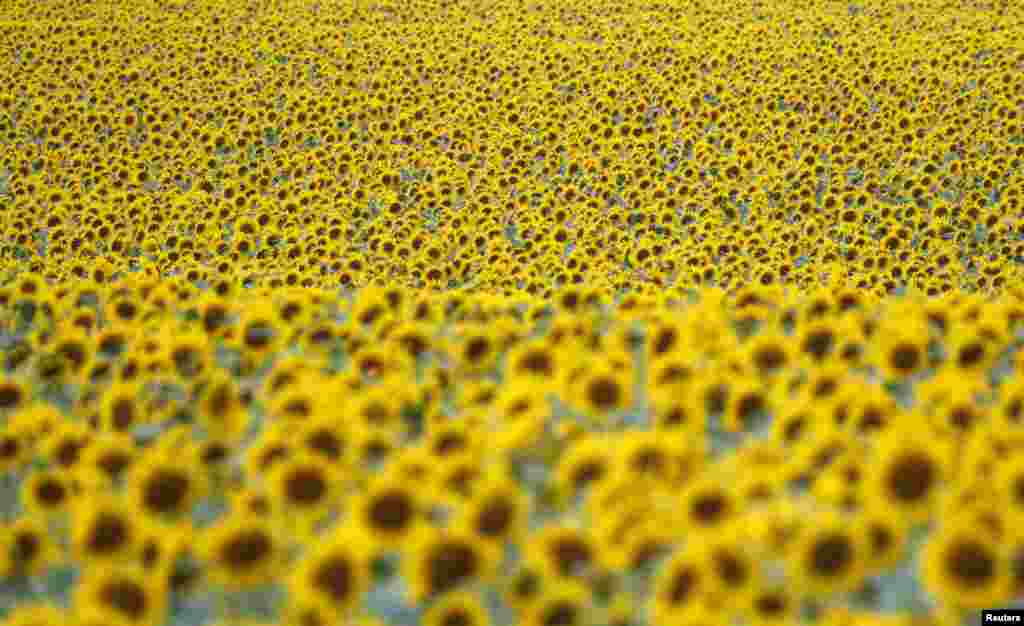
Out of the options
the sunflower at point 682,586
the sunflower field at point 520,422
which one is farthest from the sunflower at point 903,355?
the sunflower at point 682,586

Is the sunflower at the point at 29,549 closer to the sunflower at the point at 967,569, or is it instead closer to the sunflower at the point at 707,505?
the sunflower at the point at 707,505

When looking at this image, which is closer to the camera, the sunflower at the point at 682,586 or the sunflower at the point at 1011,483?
the sunflower at the point at 682,586

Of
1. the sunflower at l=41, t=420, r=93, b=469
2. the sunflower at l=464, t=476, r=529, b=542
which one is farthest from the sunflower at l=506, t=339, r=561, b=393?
the sunflower at l=41, t=420, r=93, b=469

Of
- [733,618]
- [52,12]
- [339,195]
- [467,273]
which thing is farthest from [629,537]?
[52,12]

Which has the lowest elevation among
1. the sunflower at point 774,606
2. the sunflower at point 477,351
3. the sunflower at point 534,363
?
the sunflower at point 774,606

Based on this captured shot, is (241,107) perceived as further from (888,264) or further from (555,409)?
(555,409)

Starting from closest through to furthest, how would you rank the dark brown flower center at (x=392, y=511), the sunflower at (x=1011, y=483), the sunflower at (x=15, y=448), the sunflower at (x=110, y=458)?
the sunflower at (x=1011, y=483)
the dark brown flower center at (x=392, y=511)
the sunflower at (x=110, y=458)
the sunflower at (x=15, y=448)

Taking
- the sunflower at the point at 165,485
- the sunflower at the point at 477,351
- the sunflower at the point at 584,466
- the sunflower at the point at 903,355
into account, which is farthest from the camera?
the sunflower at the point at 477,351
